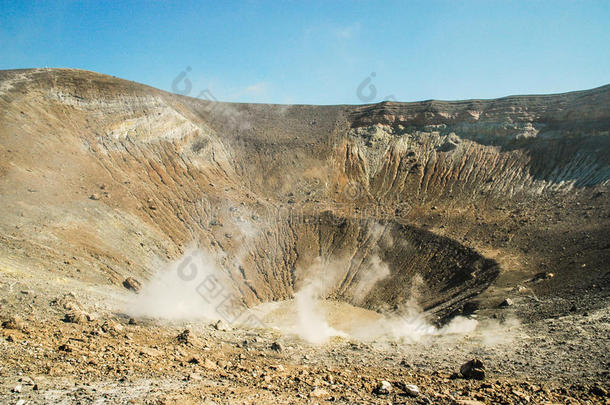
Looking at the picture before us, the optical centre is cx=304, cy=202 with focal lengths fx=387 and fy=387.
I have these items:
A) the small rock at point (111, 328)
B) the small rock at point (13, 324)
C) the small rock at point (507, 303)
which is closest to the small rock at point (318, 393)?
the small rock at point (111, 328)

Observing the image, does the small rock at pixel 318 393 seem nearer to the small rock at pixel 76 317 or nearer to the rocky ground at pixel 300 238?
the rocky ground at pixel 300 238

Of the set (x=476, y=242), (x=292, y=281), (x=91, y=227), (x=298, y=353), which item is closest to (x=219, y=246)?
(x=292, y=281)

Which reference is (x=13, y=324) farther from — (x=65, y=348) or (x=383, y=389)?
(x=383, y=389)

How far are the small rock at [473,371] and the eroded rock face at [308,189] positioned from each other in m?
10.6

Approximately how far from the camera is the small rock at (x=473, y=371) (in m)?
10.0

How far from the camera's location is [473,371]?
33.1 ft

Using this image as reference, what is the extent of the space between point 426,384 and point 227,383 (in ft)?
15.7

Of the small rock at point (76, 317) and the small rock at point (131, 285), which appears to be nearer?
the small rock at point (76, 317)

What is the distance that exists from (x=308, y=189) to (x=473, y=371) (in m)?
28.3

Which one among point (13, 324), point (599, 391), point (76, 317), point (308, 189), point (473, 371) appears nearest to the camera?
point (599, 391)

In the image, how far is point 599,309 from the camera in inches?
616

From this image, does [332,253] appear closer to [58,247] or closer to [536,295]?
[536,295]

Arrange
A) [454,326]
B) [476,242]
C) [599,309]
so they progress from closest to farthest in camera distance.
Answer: [599,309] < [454,326] < [476,242]

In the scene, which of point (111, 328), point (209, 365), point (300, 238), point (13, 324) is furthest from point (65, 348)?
point (300, 238)
